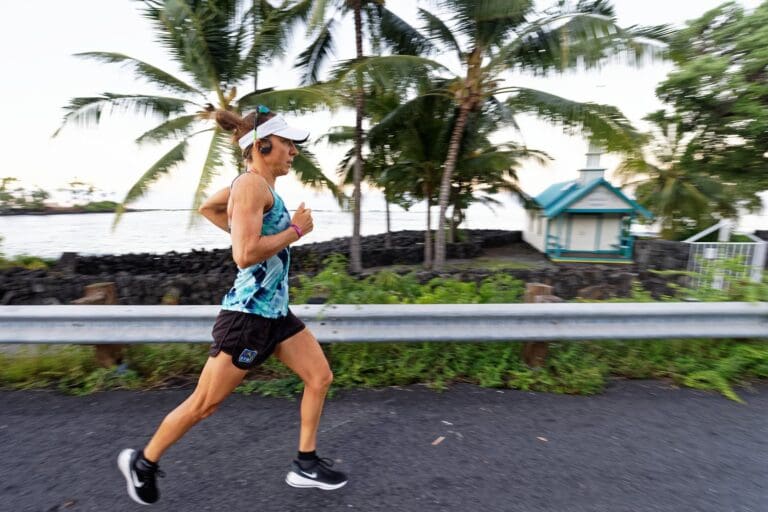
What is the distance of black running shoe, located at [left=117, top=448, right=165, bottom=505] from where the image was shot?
1870 mm

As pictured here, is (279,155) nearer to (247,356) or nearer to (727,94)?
(247,356)

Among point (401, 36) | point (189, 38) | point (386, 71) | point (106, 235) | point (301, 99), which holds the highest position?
point (401, 36)

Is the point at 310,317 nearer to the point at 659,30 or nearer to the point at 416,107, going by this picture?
the point at 659,30

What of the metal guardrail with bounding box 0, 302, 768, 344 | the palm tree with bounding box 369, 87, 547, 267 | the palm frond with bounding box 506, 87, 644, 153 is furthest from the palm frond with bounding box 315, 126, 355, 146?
the metal guardrail with bounding box 0, 302, 768, 344

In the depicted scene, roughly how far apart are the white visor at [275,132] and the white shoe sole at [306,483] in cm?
162

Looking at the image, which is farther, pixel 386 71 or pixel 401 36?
pixel 401 36

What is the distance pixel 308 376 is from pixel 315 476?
47cm

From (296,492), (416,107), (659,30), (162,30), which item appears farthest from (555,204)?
(296,492)

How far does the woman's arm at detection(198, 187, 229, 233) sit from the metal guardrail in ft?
3.01

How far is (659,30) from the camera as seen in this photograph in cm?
786

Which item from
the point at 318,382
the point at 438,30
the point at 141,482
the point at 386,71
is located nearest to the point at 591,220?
the point at 438,30

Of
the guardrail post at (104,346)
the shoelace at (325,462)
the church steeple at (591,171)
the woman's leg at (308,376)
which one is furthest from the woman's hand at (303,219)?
the church steeple at (591,171)

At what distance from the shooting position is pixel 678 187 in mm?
16281

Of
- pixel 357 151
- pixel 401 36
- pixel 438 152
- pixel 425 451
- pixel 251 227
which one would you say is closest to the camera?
pixel 251 227
